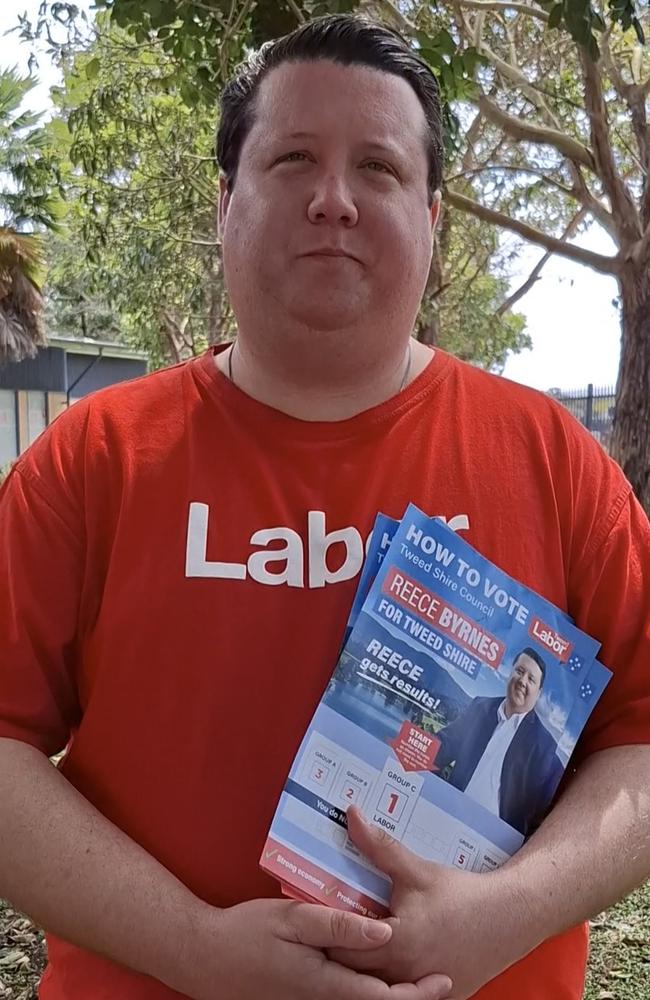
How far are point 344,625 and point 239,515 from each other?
8.2 inches

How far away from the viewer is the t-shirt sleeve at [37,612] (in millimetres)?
1176

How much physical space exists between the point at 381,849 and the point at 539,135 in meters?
5.64

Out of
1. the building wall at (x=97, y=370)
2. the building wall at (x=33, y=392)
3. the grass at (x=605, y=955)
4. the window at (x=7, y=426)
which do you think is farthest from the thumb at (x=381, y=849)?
the building wall at (x=97, y=370)

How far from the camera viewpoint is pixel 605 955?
318 cm

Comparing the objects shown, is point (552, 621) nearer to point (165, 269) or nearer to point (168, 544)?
point (168, 544)

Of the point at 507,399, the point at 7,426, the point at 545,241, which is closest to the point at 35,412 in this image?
the point at 7,426

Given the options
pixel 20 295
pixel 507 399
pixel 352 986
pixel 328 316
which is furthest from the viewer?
pixel 20 295

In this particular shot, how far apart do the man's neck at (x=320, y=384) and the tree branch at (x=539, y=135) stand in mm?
4924

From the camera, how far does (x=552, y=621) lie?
4.03 feet

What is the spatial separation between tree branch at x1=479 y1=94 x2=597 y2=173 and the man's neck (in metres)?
4.92

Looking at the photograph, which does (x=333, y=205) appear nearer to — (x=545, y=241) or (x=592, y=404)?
(x=545, y=241)

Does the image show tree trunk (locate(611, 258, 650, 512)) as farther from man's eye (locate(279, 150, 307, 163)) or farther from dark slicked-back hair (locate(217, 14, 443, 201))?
man's eye (locate(279, 150, 307, 163))

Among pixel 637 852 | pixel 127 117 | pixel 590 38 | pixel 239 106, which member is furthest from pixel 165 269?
pixel 637 852

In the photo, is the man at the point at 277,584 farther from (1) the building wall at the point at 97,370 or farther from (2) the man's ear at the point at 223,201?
(1) the building wall at the point at 97,370
